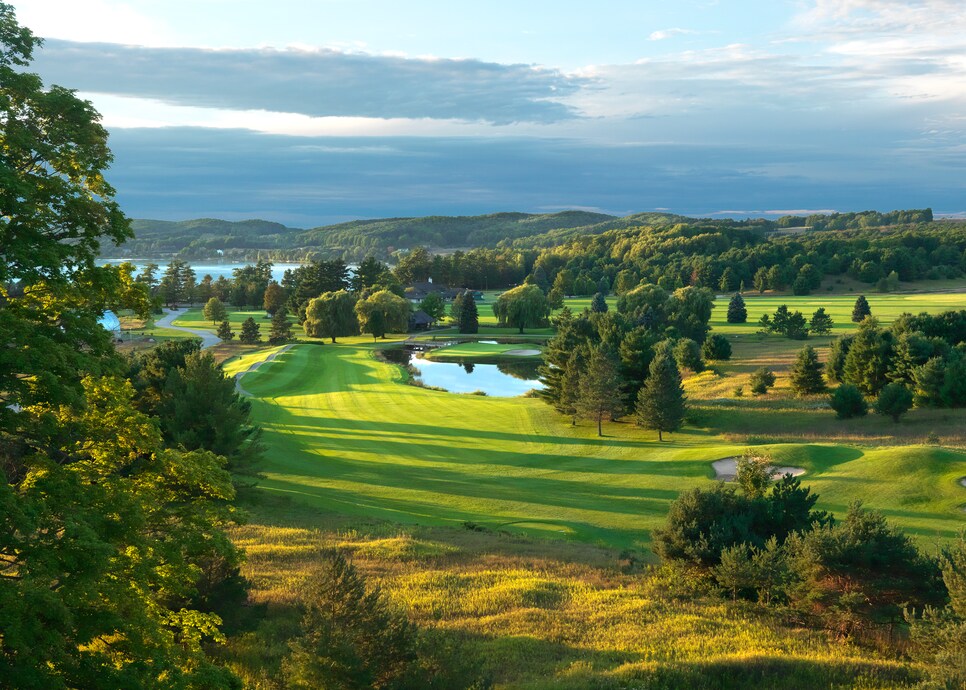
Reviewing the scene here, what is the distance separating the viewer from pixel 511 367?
85000 millimetres

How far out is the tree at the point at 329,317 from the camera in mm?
106312

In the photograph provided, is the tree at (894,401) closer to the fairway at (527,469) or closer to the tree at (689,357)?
the fairway at (527,469)

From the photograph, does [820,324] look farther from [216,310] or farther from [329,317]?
[216,310]

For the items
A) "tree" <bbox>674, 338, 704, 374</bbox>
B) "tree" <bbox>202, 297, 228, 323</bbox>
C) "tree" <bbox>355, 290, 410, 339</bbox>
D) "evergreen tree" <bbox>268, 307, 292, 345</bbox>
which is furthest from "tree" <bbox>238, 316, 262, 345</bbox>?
"tree" <bbox>674, 338, 704, 374</bbox>

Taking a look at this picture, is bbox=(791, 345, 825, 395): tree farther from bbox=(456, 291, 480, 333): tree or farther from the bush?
bbox=(456, 291, 480, 333): tree

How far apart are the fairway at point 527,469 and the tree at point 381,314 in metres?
50.0

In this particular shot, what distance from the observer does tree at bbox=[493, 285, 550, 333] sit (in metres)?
115

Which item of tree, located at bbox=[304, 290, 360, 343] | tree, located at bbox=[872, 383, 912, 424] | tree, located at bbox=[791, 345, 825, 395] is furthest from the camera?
tree, located at bbox=[304, 290, 360, 343]

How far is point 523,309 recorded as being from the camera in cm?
11475

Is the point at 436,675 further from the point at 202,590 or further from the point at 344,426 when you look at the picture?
the point at 344,426

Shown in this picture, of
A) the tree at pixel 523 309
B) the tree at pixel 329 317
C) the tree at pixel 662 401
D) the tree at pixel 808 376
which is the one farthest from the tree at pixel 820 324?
the tree at pixel 329 317

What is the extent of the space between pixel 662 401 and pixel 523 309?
230 ft

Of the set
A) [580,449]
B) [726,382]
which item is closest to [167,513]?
[580,449]

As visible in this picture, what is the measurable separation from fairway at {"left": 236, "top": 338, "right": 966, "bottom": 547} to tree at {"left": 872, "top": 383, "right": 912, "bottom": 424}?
36.1 feet
